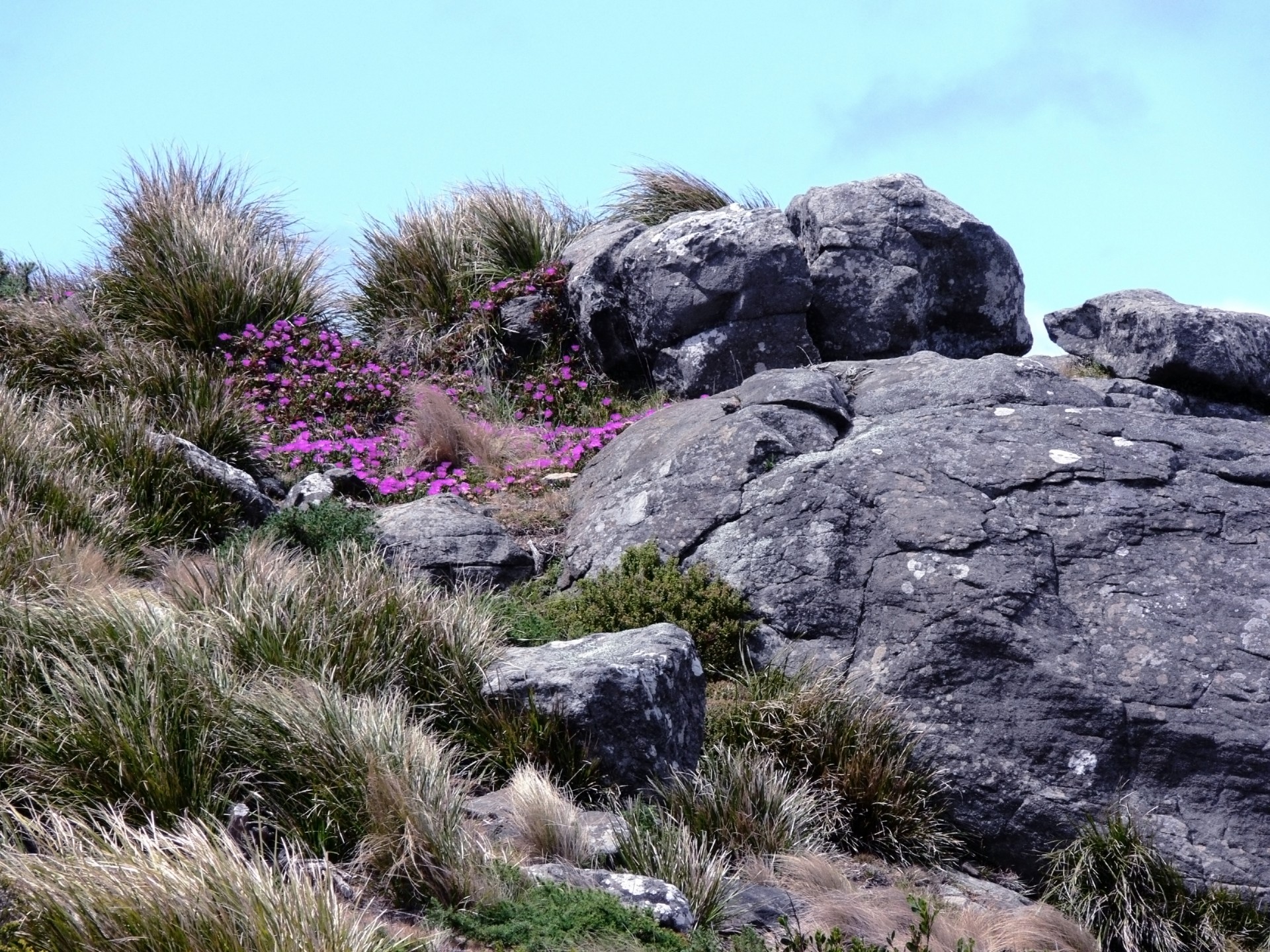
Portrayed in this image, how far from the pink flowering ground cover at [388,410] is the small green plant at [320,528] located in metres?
1.27

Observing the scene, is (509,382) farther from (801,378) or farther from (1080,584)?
(1080,584)

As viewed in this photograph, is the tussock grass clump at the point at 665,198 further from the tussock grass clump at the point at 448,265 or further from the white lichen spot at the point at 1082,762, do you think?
the white lichen spot at the point at 1082,762

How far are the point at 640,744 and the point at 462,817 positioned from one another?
3.33ft

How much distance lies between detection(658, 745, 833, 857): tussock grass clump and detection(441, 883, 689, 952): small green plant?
1.11 m

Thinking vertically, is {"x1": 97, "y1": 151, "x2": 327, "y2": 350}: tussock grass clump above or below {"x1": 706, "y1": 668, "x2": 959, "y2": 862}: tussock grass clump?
above

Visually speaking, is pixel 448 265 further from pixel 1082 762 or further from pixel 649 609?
pixel 1082 762

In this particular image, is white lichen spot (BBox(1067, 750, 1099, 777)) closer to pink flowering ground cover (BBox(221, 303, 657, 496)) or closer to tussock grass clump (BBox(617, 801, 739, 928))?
tussock grass clump (BBox(617, 801, 739, 928))

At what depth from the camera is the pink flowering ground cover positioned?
31.7 ft

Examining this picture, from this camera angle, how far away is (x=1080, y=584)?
21.3ft

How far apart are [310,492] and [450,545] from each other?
1.61 m

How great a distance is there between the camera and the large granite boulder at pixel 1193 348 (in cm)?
1036

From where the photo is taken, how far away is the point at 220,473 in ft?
27.2

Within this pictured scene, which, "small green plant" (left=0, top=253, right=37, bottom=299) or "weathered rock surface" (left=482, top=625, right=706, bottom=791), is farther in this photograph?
"small green plant" (left=0, top=253, right=37, bottom=299)

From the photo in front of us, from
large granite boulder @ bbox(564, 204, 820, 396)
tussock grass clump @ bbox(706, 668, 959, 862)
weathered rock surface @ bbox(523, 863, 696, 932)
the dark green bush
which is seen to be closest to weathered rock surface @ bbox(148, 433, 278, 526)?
the dark green bush
